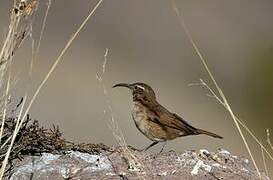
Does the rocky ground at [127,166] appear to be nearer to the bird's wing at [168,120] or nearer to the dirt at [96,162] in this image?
the dirt at [96,162]

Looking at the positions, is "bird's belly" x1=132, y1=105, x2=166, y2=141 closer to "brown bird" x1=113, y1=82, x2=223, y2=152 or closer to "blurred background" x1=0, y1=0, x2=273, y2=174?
"brown bird" x1=113, y1=82, x2=223, y2=152

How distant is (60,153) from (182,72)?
1618 centimetres

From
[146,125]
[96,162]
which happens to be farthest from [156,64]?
[96,162]

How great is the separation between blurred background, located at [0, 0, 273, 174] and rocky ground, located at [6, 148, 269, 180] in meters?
5.77

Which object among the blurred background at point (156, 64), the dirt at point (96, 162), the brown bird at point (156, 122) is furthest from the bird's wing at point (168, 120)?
the blurred background at point (156, 64)

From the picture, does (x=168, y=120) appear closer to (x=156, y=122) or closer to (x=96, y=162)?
(x=156, y=122)

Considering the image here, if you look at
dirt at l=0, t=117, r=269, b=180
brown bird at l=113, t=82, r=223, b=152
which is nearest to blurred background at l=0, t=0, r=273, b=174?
brown bird at l=113, t=82, r=223, b=152

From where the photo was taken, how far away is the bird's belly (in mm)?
9250

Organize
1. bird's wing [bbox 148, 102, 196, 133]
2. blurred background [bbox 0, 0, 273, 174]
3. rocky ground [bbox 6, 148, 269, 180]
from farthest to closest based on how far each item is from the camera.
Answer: blurred background [bbox 0, 0, 273, 174], bird's wing [bbox 148, 102, 196, 133], rocky ground [bbox 6, 148, 269, 180]

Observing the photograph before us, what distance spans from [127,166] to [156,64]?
1681 cm

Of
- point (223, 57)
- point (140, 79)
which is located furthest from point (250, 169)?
point (223, 57)

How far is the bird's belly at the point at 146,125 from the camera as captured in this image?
30.3 ft

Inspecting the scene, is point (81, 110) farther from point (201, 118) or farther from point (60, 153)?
point (60, 153)

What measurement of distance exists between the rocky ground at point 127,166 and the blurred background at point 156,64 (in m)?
5.77
